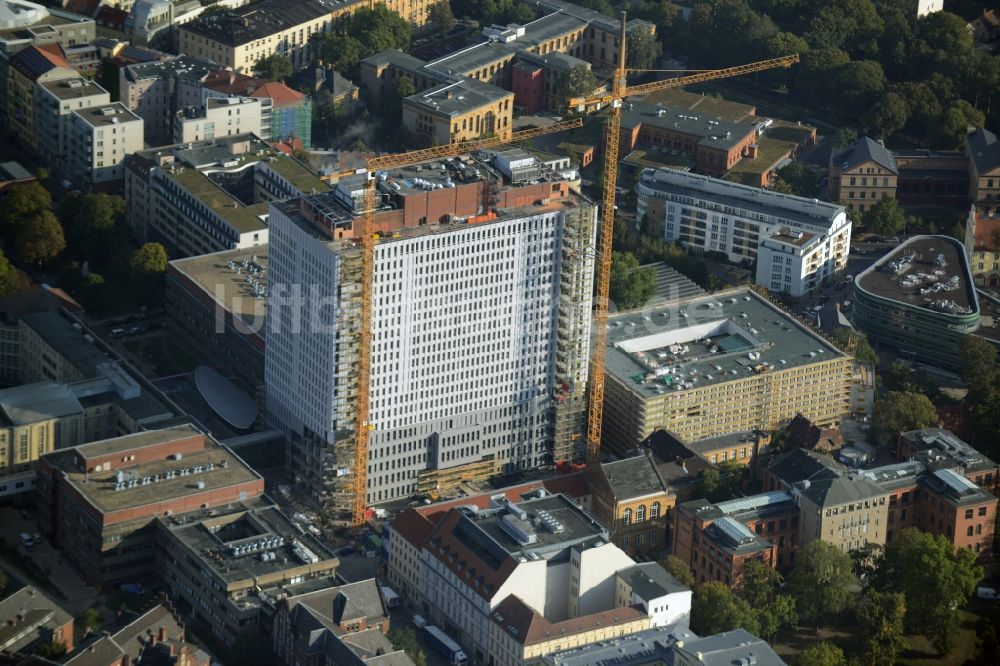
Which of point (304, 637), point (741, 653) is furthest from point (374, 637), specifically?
point (741, 653)

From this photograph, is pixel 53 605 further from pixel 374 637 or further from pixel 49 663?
pixel 374 637

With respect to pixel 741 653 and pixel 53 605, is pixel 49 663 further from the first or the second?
pixel 741 653

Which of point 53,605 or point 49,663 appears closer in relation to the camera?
point 49,663

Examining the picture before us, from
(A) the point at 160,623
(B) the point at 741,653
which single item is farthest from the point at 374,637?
(B) the point at 741,653

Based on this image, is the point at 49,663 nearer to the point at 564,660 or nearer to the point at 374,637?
the point at 374,637

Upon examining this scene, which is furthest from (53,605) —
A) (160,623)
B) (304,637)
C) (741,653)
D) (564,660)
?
(741,653)

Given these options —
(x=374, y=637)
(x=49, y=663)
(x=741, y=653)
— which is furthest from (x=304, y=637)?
(x=741, y=653)
